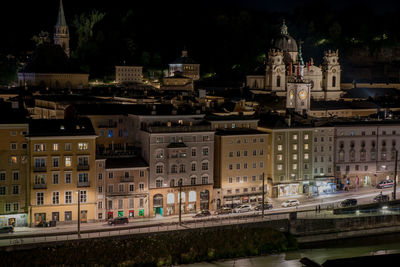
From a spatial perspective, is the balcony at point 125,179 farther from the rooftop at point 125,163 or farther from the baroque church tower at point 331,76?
the baroque church tower at point 331,76

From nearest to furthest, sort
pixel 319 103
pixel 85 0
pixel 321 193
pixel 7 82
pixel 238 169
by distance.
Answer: pixel 238 169 → pixel 321 193 → pixel 319 103 → pixel 7 82 → pixel 85 0

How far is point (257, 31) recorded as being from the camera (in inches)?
4663

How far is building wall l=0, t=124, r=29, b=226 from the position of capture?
134ft

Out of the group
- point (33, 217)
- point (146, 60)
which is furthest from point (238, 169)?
point (146, 60)

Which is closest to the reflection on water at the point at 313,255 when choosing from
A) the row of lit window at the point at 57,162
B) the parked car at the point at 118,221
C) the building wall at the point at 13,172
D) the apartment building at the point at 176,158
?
the parked car at the point at 118,221

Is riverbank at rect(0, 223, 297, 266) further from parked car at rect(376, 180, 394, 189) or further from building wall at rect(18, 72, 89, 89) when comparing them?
building wall at rect(18, 72, 89, 89)

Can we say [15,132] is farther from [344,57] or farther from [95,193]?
[344,57]

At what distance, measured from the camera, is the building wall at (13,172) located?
134 feet

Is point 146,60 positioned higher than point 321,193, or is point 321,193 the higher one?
point 146,60

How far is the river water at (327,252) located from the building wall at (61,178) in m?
9.01

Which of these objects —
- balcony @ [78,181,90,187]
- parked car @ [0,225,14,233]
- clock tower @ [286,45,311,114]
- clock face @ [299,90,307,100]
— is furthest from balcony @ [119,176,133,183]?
clock face @ [299,90,307,100]

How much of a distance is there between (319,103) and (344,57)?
47973mm

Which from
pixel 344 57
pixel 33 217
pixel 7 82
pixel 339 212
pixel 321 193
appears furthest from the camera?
pixel 344 57

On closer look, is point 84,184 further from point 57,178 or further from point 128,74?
point 128,74
